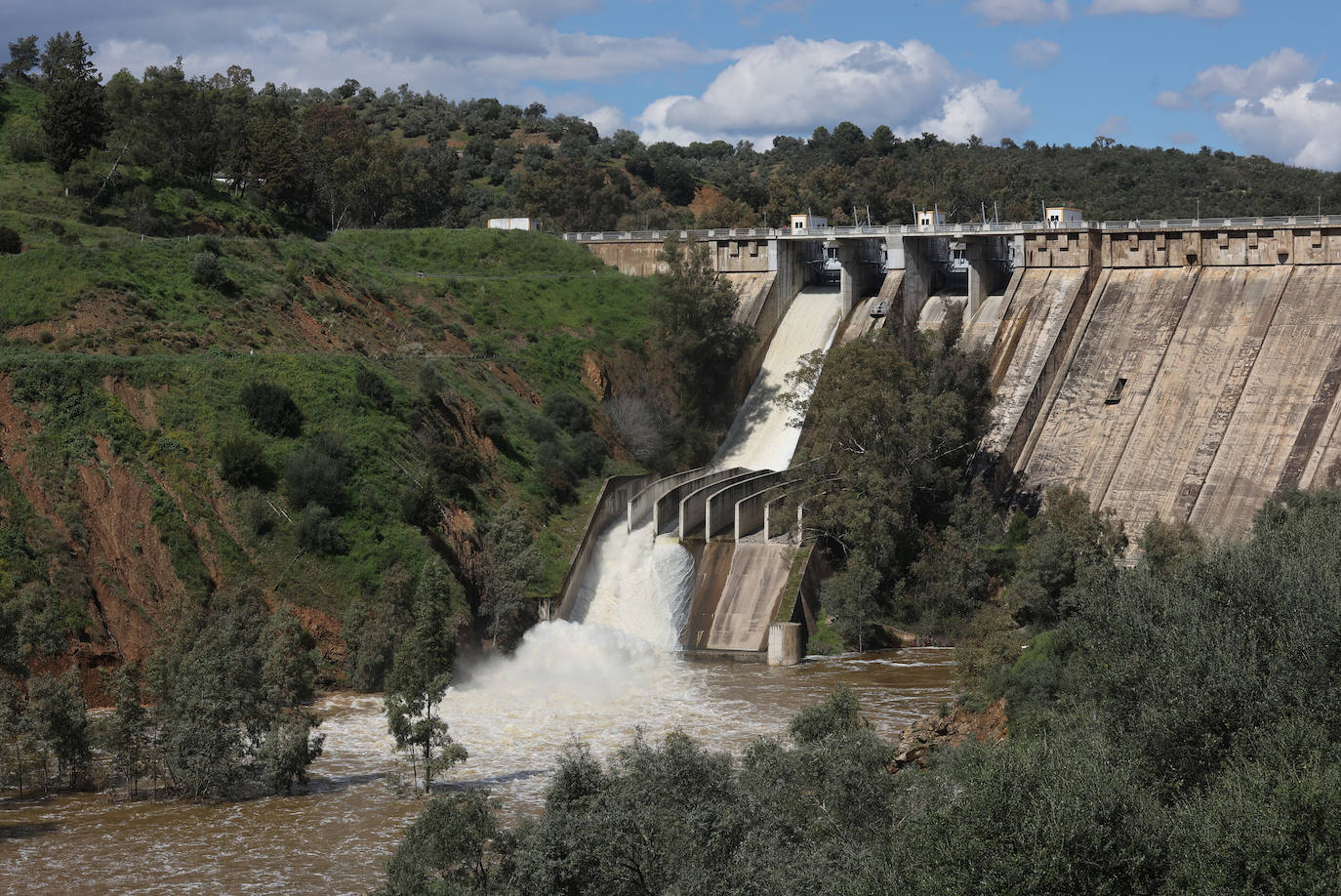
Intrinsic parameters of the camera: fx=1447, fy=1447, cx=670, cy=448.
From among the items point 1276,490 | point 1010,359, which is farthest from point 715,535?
point 1276,490

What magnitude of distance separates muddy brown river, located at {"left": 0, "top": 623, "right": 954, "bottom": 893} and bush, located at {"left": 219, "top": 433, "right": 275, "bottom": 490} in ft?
24.5

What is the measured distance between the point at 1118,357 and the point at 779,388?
12955 mm

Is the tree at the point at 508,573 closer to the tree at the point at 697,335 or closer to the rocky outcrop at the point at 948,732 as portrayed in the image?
the tree at the point at 697,335

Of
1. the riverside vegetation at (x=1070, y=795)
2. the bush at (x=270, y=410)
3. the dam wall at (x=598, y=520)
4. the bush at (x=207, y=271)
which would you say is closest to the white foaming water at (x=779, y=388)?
the dam wall at (x=598, y=520)

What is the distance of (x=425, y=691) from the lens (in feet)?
96.4

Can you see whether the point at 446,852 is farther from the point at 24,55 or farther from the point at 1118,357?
the point at 24,55

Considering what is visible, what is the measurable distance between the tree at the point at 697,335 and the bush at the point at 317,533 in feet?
60.3

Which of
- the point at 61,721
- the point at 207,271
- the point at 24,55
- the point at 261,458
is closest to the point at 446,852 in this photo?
the point at 61,721

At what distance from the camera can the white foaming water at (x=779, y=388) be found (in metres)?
54.2

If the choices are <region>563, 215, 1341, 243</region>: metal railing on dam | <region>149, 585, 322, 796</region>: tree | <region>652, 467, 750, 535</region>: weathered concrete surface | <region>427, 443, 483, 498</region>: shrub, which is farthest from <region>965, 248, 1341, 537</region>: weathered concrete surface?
<region>149, 585, 322, 796</region>: tree

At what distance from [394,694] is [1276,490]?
2723 cm

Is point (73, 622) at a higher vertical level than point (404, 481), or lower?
lower

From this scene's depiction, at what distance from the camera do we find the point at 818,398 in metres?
46.8

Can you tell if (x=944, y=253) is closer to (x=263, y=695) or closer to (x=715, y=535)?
(x=715, y=535)
